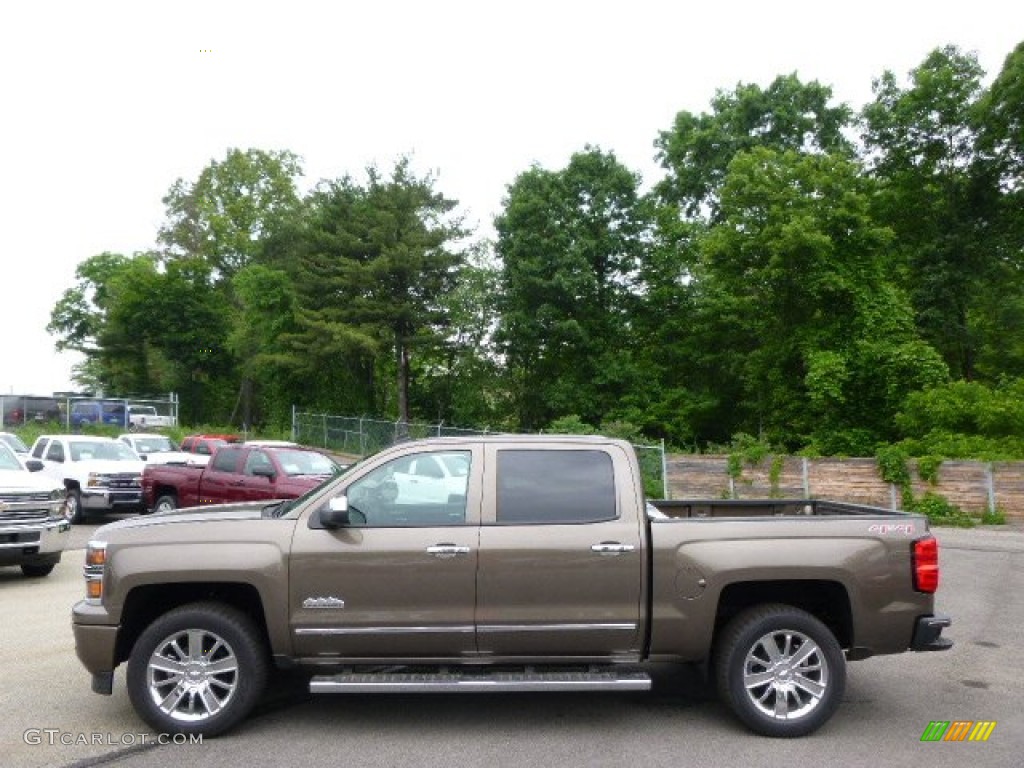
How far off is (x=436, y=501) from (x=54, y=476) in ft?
54.6

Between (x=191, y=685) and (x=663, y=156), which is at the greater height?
(x=663, y=156)

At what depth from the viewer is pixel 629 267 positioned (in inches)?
1596

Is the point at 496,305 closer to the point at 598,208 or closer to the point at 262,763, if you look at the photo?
the point at 598,208

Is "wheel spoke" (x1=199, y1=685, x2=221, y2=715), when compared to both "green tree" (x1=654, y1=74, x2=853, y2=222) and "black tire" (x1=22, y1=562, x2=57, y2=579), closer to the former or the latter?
"black tire" (x1=22, y1=562, x2=57, y2=579)

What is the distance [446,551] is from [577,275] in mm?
33434

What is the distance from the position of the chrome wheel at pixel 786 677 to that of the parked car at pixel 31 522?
961 centimetres

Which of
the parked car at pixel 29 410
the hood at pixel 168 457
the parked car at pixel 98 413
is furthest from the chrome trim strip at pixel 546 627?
the parked car at pixel 29 410

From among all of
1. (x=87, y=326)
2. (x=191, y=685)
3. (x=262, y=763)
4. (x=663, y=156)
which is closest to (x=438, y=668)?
(x=262, y=763)

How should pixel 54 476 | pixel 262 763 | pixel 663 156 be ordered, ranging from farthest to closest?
pixel 663 156 → pixel 54 476 → pixel 262 763

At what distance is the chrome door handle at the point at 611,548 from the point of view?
5.77 m

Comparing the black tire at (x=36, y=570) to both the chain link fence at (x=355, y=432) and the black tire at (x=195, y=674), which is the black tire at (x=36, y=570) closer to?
the black tire at (x=195, y=674)

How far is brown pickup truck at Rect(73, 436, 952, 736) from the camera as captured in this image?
572 cm
